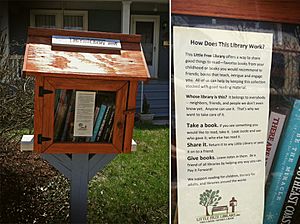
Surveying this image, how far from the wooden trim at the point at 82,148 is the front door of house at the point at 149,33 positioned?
2.71m

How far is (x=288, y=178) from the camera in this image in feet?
6.48

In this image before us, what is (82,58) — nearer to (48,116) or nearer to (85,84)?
(85,84)

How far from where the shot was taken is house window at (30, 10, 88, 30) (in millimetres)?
3297

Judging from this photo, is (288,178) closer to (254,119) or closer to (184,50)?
(254,119)

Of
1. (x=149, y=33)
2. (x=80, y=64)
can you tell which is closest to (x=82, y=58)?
(x=80, y=64)

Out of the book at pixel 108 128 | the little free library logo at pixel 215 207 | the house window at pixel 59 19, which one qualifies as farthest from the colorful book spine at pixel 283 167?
the house window at pixel 59 19

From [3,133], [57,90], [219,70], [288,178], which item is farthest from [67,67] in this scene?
[3,133]

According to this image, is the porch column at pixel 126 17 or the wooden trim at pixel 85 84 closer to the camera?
the wooden trim at pixel 85 84

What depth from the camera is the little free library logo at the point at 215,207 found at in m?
1.76

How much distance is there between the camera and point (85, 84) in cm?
181

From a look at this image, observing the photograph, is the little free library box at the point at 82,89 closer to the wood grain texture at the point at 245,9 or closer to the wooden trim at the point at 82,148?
the wooden trim at the point at 82,148

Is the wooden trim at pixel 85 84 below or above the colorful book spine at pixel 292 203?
above

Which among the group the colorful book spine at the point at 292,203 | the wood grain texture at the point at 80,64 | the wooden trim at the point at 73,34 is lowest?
the colorful book spine at the point at 292,203

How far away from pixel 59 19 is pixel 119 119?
1.78 meters
